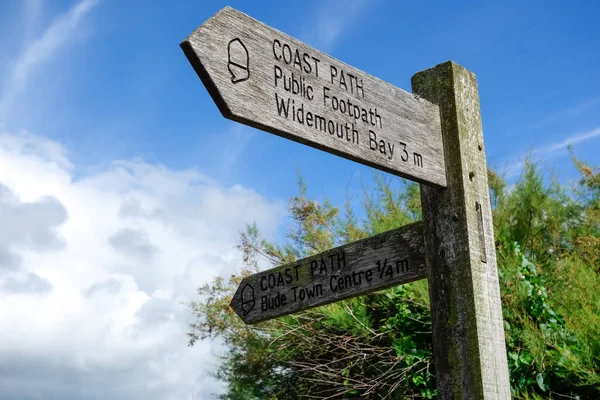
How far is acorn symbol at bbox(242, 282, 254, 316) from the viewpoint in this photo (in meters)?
3.62

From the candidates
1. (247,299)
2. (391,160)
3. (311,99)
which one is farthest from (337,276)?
(311,99)

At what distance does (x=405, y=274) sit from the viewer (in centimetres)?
319

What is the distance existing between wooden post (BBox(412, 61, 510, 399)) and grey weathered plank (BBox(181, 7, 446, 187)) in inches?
3.6

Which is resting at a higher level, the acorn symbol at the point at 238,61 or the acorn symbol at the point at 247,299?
the acorn symbol at the point at 238,61

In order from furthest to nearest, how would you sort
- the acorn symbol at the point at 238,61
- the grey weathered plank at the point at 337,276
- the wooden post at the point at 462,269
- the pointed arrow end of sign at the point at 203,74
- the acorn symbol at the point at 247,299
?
the acorn symbol at the point at 247,299 < the grey weathered plank at the point at 337,276 < the wooden post at the point at 462,269 < the acorn symbol at the point at 238,61 < the pointed arrow end of sign at the point at 203,74

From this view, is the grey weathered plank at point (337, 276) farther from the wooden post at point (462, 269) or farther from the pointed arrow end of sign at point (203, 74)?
the pointed arrow end of sign at point (203, 74)

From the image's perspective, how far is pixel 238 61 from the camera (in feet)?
7.89

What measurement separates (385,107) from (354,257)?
0.75 meters

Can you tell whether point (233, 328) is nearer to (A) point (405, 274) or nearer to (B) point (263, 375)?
(B) point (263, 375)

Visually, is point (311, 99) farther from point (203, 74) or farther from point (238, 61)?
point (203, 74)

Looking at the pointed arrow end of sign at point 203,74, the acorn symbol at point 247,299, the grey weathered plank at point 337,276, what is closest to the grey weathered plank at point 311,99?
the pointed arrow end of sign at point 203,74

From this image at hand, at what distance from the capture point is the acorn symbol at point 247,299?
11.9 feet

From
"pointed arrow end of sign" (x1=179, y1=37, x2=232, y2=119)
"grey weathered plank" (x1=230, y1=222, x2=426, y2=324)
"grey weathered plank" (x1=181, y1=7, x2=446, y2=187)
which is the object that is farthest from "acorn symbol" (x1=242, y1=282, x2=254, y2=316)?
"pointed arrow end of sign" (x1=179, y1=37, x2=232, y2=119)

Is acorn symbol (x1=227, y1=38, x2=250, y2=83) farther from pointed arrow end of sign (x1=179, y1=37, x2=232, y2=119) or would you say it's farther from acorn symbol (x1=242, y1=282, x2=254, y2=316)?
acorn symbol (x1=242, y1=282, x2=254, y2=316)
